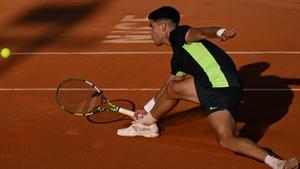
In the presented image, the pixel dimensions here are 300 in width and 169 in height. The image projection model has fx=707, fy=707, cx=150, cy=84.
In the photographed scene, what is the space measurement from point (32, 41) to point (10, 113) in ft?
13.0

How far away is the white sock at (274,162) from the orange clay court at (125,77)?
51 centimetres

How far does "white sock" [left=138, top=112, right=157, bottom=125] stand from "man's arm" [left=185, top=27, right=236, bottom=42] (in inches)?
46.0

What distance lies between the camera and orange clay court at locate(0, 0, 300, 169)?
26.4 feet

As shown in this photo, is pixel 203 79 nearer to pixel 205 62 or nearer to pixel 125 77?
pixel 205 62

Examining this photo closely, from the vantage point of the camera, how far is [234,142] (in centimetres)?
731

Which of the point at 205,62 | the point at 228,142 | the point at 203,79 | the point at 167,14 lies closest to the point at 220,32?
the point at 205,62

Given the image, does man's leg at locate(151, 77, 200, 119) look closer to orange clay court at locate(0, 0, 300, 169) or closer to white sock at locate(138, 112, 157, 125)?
white sock at locate(138, 112, 157, 125)

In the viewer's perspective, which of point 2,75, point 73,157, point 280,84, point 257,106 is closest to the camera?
point 73,157

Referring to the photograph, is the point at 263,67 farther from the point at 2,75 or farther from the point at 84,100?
the point at 2,75

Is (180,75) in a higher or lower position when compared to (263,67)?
higher

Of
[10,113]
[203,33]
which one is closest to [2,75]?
[10,113]

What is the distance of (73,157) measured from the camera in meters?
7.98

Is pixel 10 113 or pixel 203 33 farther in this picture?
pixel 10 113

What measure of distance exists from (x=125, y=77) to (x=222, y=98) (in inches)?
138
